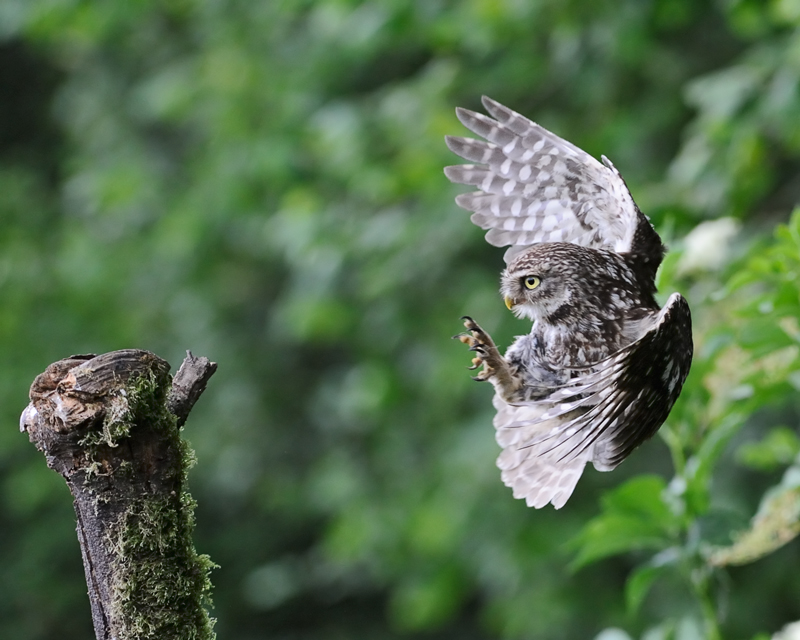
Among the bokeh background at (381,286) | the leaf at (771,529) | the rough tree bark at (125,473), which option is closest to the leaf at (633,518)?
the bokeh background at (381,286)

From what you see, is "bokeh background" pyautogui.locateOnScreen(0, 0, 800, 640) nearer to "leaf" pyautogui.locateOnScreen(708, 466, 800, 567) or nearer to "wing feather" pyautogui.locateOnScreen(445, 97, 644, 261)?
"leaf" pyautogui.locateOnScreen(708, 466, 800, 567)

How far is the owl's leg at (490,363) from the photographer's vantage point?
2.05 metres

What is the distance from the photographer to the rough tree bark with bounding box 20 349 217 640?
1637 millimetres

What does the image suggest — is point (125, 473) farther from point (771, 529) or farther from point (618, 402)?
point (771, 529)

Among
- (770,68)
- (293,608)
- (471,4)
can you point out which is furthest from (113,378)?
(293,608)

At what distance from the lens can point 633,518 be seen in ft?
8.05

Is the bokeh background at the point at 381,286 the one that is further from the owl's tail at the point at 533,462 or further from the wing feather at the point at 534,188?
the owl's tail at the point at 533,462

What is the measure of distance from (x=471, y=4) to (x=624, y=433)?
3.95 meters

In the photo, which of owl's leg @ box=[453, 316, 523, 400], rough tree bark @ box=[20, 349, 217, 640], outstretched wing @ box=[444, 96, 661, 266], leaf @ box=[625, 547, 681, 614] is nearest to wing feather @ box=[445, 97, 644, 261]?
outstretched wing @ box=[444, 96, 661, 266]

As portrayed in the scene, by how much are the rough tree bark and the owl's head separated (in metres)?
0.70

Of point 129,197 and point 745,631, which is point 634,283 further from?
point 129,197

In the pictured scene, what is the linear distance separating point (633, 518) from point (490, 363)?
675 mm

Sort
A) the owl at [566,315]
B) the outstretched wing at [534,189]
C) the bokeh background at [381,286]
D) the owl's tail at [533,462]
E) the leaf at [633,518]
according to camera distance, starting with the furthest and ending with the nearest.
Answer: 1. the bokeh background at [381,286]
2. the leaf at [633,518]
3. the outstretched wing at [534,189]
4. the owl's tail at [533,462]
5. the owl at [566,315]

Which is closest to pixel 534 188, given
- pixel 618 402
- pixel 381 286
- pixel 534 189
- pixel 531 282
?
pixel 534 189
